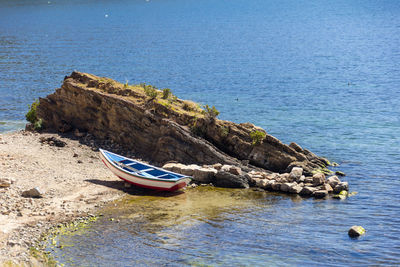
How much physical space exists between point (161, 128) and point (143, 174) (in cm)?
585

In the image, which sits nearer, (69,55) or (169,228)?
(169,228)

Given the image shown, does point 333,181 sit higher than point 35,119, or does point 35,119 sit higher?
point 35,119

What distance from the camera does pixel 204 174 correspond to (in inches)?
1337

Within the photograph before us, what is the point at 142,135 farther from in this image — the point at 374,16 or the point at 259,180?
the point at 374,16

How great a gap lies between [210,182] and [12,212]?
13.4 m

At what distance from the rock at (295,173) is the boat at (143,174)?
23.4ft

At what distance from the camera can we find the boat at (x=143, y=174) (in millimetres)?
31641

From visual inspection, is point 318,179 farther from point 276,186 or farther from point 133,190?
point 133,190

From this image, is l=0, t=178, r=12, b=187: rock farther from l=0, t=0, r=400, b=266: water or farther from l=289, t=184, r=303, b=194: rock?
l=289, t=184, r=303, b=194: rock

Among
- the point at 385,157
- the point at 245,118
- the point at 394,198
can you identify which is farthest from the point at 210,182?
the point at 245,118

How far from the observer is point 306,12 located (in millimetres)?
189000

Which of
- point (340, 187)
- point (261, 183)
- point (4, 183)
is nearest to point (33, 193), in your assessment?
point (4, 183)

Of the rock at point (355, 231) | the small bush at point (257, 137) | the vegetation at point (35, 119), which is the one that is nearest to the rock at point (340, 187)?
the rock at point (355, 231)

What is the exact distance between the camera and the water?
25.2 meters
